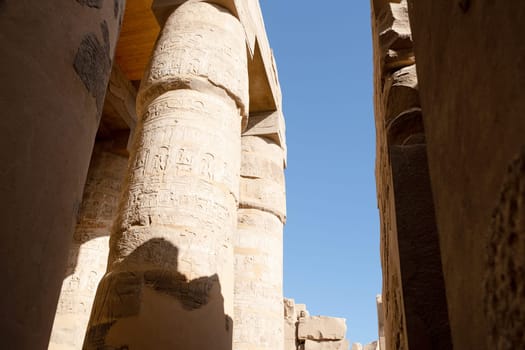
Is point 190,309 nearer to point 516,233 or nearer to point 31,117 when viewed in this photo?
point 31,117

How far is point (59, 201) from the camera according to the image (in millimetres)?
1998

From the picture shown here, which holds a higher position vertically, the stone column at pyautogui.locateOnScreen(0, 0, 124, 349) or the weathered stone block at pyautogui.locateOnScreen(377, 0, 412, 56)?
the weathered stone block at pyautogui.locateOnScreen(377, 0, 412, 56)

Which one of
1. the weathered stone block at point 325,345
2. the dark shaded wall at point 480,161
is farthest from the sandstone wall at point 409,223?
the weathered stone block at point 325,345

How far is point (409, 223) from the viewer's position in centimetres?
222

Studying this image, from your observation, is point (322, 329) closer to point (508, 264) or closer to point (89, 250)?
point (89, 250)

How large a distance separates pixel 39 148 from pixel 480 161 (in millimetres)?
1515

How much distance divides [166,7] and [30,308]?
501cm

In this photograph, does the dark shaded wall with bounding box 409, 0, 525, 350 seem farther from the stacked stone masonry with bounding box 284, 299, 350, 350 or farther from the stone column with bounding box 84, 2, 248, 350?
the stacked stone masonry with bounding box 284, 299, 350, 350

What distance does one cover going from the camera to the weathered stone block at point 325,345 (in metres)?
13.1

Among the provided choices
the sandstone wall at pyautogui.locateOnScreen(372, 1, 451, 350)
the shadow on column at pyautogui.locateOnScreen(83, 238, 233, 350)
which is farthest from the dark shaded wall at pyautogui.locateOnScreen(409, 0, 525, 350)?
the shadow on column at pyautogui.locateOnScreen(83, 238, 233, 350)

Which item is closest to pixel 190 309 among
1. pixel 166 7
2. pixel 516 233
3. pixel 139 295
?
pixel 139 295

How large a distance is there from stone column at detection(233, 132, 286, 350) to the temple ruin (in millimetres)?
43

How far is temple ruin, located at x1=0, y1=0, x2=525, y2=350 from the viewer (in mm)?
1123

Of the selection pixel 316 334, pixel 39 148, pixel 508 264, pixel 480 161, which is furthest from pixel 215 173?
pixel 316 334
